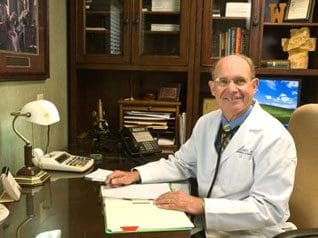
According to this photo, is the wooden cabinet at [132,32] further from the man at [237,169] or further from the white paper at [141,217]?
the white paper at [141,217]

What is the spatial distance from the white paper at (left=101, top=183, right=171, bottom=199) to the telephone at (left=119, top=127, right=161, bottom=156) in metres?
0.55

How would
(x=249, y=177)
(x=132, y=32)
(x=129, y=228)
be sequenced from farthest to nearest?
1. (x=132, y=32)
2. (x=249, y=177)
3. (x=129, y=228)

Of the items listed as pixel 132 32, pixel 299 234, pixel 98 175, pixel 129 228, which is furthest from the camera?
pixel 132 32

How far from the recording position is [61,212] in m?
1.25

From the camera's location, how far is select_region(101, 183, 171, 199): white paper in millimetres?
1355

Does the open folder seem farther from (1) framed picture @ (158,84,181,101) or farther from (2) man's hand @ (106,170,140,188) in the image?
(1) framed picture @ (158,84,181,101)

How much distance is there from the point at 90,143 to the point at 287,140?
4.68 feet

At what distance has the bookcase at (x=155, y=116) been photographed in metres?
2.39

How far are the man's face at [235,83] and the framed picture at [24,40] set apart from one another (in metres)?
0.88

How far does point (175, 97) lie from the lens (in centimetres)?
248

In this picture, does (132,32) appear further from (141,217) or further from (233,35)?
(141,217)

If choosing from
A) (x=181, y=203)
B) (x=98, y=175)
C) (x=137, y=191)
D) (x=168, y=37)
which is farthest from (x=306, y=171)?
(x=168, y=37)

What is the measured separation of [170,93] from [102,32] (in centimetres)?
62

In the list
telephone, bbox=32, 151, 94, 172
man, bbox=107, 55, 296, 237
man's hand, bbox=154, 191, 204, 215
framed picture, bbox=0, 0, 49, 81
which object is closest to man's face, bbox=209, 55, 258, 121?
man, bbox=107, 55, 296, 237
